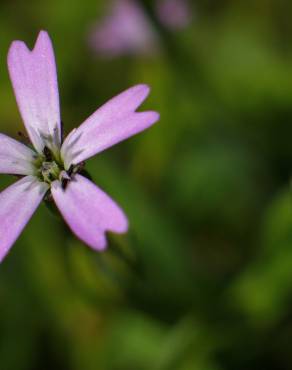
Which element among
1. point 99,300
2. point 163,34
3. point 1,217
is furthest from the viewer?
point 163,34

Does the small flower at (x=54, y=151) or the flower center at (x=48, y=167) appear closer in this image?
the small flower at (x=54, y=151)

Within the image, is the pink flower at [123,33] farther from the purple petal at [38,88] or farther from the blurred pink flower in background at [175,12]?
the purple petal at [38,88]

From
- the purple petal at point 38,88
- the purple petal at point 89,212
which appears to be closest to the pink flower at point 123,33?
the purple petal at point 38,88

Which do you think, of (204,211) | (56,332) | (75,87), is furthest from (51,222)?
(75,87)

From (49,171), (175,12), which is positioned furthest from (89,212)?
(175,12)

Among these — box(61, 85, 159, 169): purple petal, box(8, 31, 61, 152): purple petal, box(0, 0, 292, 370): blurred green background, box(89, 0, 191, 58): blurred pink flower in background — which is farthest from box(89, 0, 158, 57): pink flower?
box(61, 85, 159, 169): purple petal

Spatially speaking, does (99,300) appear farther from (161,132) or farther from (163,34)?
(163,34)

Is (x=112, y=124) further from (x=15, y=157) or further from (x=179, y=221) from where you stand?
(x=179, y=221)
